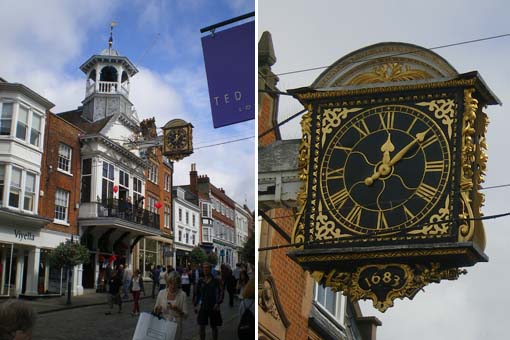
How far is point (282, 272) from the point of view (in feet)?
6.72

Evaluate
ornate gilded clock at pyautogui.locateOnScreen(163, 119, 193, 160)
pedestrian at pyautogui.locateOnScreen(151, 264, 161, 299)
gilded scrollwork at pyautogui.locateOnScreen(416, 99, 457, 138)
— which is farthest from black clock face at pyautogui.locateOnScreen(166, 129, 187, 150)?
gilded scrollwork at pyautogui.locateOnScreen(416, 99, 457, 138)

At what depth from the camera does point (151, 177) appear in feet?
5.88

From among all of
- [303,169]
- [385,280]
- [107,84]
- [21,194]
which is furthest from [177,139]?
[385,280]

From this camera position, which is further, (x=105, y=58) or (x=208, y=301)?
(x=208, y=301)

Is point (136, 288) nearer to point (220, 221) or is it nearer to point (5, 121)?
point (220, 221)

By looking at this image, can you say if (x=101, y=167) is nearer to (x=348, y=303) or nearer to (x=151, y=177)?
(x=151, y=177)

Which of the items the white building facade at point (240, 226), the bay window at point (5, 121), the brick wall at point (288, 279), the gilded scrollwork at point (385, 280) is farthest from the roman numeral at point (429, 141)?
the bay window at point (5, 121)

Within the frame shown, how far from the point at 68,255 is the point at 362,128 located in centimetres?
105

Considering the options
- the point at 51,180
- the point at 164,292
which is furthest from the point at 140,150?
the point at 164,292

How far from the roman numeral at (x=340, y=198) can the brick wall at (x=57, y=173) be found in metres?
0.85

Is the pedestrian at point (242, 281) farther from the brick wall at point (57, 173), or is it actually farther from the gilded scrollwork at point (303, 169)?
the brick wall at point (57, 173)

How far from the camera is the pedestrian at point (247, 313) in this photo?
5.98 feet

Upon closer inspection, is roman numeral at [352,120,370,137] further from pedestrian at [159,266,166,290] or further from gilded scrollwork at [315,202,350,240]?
pedestrian at [159,266,166,290]

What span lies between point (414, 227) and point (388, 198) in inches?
4.9
